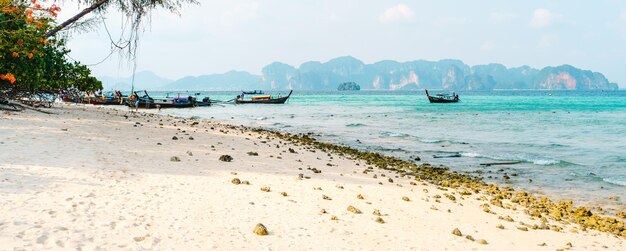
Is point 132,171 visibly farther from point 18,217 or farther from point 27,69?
point 27,69

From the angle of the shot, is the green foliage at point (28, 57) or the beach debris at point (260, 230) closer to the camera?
the beach debris at point (260, 230)

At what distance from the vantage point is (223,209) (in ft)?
21.8

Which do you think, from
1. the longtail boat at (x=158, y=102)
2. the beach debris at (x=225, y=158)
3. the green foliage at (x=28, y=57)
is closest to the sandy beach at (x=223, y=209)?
the beach debris at (x=225, y=158)

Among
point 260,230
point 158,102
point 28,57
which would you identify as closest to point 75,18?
point 28,57

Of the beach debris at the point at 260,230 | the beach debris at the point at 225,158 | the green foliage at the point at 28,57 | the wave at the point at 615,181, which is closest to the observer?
the beach debris at the point at 260,230

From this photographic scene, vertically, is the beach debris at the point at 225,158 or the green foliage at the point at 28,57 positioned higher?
the green foliage at the point at 28,57

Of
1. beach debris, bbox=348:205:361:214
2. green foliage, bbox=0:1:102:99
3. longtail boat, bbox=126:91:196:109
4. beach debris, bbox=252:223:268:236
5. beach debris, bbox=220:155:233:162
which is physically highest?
green foliage, bbox=0:1:102:99

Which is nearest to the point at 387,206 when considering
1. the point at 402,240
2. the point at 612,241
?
the point at 402,240

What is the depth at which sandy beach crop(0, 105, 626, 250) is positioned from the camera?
5352mm

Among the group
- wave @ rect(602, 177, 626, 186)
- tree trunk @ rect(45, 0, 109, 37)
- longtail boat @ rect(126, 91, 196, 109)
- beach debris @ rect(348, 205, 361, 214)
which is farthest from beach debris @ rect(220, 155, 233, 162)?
longtail boat @ rect(126, 91, 196, 109)

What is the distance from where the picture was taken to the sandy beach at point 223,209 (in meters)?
5.35

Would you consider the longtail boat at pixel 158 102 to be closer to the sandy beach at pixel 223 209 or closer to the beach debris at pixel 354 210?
the sandy beach at pixel 223 209

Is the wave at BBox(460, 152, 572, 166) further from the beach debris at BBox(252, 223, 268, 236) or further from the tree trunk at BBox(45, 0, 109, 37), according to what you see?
the tree trunk at BBox(45, 0, 109, 37)

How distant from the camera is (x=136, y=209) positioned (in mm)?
6230
